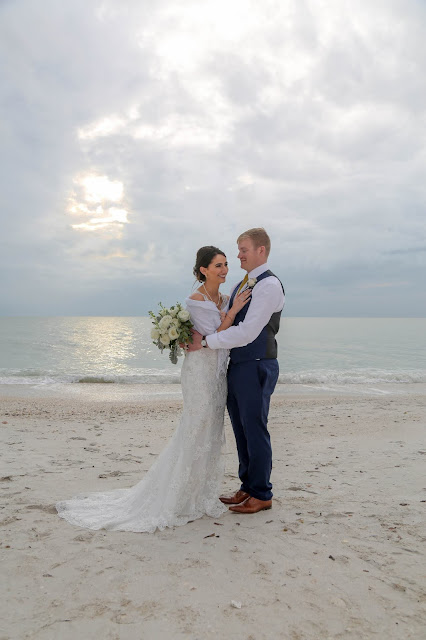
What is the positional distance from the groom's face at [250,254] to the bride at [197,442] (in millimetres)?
190

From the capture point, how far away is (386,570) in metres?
3.31

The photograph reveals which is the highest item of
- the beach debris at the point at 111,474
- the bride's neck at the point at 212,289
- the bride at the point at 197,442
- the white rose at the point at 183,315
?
the bride's neck at the point at 212,289

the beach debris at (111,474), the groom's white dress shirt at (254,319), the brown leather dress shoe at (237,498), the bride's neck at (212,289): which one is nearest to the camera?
the groom's white dress shirt at (254,319)

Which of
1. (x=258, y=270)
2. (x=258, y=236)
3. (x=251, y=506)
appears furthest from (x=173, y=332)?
(x=251, y=506)

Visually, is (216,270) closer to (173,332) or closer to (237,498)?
(173,332)

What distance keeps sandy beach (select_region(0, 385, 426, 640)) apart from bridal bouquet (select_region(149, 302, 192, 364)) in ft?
5.33

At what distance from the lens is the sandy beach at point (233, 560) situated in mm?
2715

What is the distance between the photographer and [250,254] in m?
4.33

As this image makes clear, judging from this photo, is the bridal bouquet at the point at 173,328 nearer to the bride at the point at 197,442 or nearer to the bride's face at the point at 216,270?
the bride at the point at 197,442

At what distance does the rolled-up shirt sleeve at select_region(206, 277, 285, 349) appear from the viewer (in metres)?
4.07

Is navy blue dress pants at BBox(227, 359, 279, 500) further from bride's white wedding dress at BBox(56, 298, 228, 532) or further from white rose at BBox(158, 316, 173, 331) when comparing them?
white rose at BBox(158, 316, 173, 331)

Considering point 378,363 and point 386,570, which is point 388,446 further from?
point 378,363

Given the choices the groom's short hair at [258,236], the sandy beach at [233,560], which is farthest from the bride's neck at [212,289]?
the sandy beach at [233,560]

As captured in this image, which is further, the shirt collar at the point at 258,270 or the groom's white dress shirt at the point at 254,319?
the shirt collar at the point at 258,270
